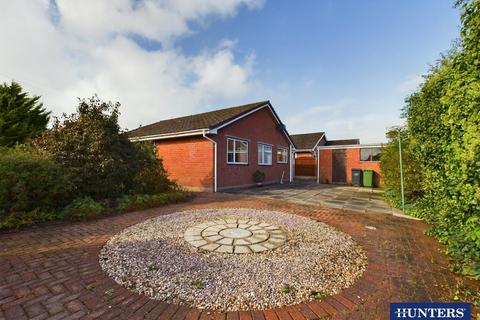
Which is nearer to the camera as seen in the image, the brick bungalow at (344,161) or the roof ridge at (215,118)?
the roof ridge at (215,118)

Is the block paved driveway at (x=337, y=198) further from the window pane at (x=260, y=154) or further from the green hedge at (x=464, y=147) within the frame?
the window pane at (x=260, y=154)

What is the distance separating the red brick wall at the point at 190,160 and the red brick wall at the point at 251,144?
1.97ft

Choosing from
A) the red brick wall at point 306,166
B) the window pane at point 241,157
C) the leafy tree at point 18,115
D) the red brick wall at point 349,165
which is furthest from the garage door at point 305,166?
the leafy tree at point 18,115

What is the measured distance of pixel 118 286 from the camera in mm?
2328

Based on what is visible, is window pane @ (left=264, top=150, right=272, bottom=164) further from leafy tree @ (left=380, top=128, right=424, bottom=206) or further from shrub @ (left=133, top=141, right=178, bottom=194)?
shrub @ (left=133, top=141, right=178, bottom=194)

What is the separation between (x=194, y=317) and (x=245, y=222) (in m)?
3.04

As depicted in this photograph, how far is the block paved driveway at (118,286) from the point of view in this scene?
1.93m

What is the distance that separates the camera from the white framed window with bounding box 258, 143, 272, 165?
553 inches

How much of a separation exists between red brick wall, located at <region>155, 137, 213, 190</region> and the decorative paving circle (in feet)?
19.6

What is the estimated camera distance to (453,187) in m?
2.86

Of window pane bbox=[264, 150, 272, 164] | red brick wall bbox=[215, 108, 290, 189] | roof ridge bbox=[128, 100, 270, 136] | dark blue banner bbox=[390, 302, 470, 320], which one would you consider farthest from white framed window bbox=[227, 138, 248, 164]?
dark blue banner bbox=[390, 302, 470, 320]

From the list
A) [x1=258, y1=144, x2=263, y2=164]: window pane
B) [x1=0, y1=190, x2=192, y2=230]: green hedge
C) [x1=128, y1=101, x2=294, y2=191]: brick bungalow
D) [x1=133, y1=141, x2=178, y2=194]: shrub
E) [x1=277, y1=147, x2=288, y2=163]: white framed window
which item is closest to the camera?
[x1=0, y1=190, x2=192, y2=230]: green hedge

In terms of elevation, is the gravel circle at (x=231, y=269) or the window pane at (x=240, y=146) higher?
the window pane at (x=240, y=146)

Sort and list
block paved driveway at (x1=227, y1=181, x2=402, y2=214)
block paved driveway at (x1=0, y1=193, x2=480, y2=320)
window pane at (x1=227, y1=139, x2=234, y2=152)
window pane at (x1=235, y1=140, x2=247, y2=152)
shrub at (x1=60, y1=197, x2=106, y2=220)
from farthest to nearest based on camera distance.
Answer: window pane at (x1=235, y1=140, x2=247, y2=152), window pane at (x1=227, y1=139, x2=234, y2=152), block paved driveway at (x1=227, y1=181, x2=402, y2=214), shrub at (x1=60, y1=197, x2=106, y2=220), block paved driveway at (x1=0, y1=193, x2=480, y2=320)
